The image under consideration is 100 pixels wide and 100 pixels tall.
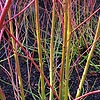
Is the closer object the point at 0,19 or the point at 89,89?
the point at 0,19

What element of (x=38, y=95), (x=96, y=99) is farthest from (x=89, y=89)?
(x=38, y=95)

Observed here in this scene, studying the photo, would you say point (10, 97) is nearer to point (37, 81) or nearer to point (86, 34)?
point (37, 81)

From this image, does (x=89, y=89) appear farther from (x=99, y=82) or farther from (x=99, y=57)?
(x=99, y=57)

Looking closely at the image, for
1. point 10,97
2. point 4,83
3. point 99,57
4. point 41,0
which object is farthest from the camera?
point 41,0

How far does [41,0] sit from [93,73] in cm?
147

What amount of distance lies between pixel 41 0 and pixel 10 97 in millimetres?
1706

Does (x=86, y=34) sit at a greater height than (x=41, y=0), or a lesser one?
lesser

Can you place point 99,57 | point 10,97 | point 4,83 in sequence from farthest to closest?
point 99,57
point 4,83
point 10,97

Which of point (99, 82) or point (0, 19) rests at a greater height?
point (0, 19)

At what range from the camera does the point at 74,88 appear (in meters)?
1.94

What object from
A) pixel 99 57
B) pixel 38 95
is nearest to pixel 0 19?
pixel 38 95

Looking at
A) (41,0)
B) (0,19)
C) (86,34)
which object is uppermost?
(0,19)

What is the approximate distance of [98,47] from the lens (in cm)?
235

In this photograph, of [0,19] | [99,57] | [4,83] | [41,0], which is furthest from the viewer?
[41,0]
